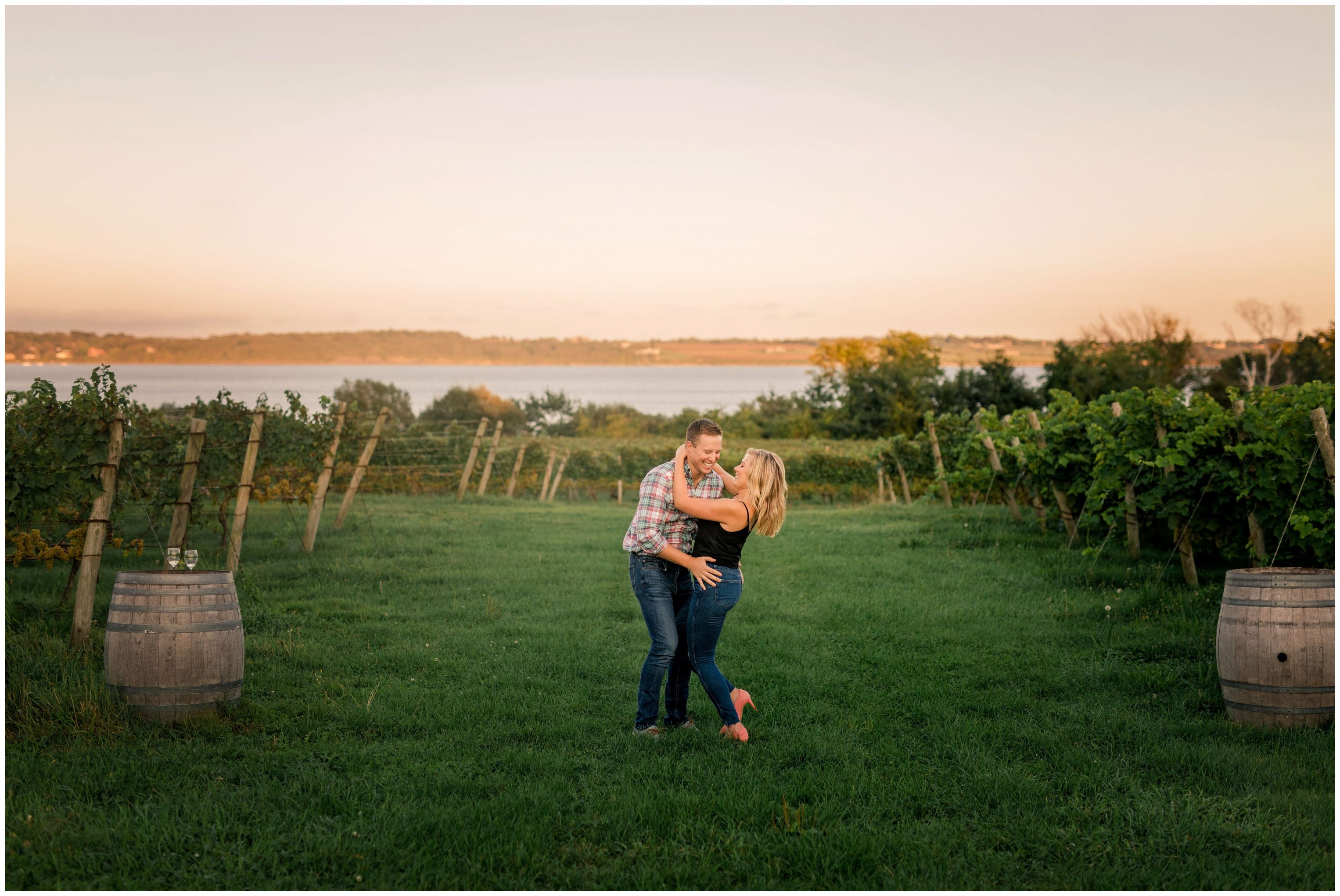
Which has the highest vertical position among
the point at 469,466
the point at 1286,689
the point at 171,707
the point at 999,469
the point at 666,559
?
the point at 666,559

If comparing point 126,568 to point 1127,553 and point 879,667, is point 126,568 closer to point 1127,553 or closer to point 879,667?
point 879,667

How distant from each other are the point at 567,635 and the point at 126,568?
19.3 feet

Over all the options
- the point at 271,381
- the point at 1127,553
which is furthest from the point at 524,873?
the point at 271,381

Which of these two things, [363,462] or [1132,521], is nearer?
[1132,521]

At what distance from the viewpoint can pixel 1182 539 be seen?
827 centimetres

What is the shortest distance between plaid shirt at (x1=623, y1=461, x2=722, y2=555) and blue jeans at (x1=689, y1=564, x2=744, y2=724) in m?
0.25

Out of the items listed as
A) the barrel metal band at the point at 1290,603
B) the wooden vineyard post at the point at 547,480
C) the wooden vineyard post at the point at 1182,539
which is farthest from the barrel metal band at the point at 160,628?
the wooden vineyard post at the point at 547,480

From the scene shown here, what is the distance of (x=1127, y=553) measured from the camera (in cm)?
1005

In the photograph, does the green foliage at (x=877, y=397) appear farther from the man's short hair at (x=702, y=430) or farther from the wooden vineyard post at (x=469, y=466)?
the man's short hair at (x=702, y=430)

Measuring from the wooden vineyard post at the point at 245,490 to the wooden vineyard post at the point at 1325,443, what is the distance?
28.2 feet

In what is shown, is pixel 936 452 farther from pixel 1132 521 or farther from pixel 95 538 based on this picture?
pixel 95 538

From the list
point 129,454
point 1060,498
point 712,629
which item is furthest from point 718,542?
point 1060,498

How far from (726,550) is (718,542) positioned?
0.06 m

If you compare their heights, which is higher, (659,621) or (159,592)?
(159,592)
